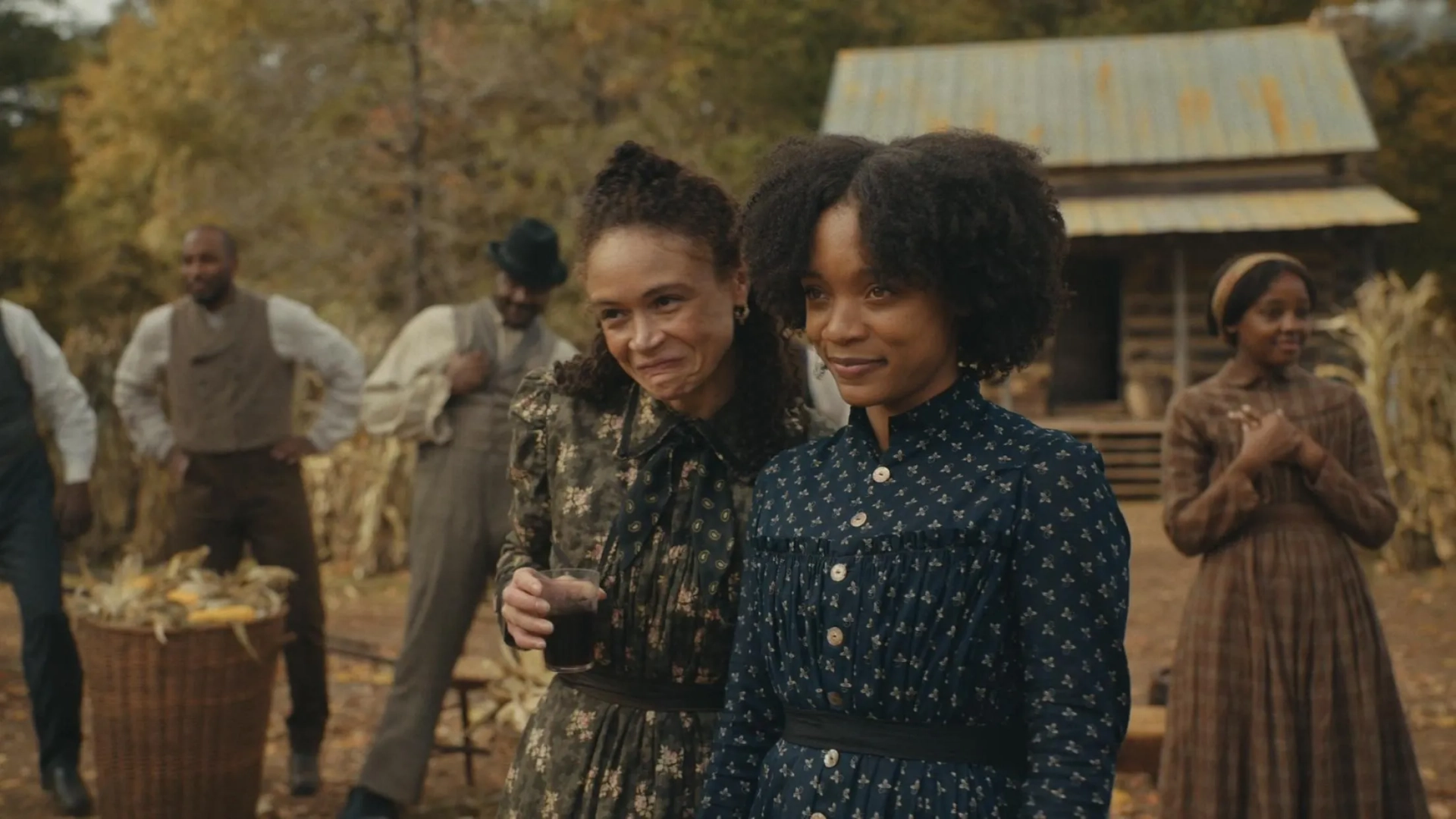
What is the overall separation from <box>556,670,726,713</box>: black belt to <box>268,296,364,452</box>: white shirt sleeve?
4.32 m

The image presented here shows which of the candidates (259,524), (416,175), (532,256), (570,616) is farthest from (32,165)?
(570,616)

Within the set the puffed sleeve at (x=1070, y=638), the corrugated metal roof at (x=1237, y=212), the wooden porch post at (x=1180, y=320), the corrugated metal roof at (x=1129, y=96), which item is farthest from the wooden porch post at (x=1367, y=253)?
the puffed sleeve at (x=1070, y=638)

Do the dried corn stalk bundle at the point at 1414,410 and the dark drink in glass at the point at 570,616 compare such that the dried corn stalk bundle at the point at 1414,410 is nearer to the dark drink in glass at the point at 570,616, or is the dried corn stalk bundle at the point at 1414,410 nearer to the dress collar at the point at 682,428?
the dress collar at the point at 682,428

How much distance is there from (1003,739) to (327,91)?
1474 cm

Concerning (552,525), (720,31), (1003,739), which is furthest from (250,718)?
Answer: (720,31)

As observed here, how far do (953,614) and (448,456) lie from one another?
13.4 feet

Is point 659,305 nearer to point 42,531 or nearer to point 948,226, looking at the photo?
point 948,226

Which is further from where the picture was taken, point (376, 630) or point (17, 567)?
point (376, 630)

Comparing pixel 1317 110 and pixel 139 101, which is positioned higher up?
pixel 139 101

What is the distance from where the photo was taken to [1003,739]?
6.30ft

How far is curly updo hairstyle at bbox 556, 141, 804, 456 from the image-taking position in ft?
7.84

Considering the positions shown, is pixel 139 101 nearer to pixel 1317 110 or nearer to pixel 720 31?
pixel 720 31

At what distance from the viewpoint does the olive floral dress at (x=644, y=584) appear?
2.41 m

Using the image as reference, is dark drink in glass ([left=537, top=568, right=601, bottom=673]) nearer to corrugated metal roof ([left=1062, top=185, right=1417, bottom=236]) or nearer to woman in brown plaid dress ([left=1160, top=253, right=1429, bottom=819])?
woman in brown plaid dress ([left=1160, top=253, right=1429, bottom=819])
